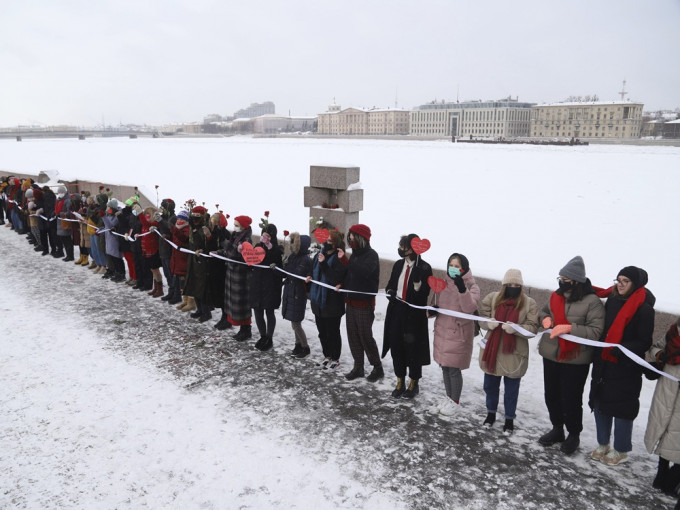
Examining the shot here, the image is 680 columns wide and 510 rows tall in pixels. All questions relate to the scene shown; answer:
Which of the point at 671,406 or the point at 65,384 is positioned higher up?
the point at 671,406

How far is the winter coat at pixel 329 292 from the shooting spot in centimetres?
634

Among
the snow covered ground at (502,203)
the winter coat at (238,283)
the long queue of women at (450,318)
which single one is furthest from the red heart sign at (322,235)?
the snow covered ground at (502,203)

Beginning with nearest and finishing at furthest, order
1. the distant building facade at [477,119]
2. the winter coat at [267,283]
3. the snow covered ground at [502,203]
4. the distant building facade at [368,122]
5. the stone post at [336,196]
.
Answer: the winter coat at [267,283] < the stone post at [336,196] < the snow covered ground at [502,203] < the distant building facade at [477,119] < the distant building facade at [368,122]

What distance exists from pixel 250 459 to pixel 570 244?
33.6ft

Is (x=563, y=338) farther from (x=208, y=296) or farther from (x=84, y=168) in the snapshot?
(x=84, y=168)

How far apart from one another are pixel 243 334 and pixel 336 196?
3.33 meters

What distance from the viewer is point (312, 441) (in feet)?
16.0

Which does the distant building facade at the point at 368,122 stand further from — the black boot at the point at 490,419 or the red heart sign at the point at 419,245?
the black boot at the point at 490,419

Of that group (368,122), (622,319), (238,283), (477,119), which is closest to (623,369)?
(622,319)

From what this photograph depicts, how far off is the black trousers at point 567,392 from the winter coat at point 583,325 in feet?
0.36

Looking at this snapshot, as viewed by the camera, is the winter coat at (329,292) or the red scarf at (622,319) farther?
the winter coat at (329,292)

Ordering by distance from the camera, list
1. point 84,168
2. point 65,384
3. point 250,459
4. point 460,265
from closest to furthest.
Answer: point 250,459 < point 460,265 < point 65,384 < point 84,168

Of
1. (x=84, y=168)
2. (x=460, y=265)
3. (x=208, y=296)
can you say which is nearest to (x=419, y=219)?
(x=208, y=296)

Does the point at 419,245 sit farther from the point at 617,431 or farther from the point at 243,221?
the point at 243,221
